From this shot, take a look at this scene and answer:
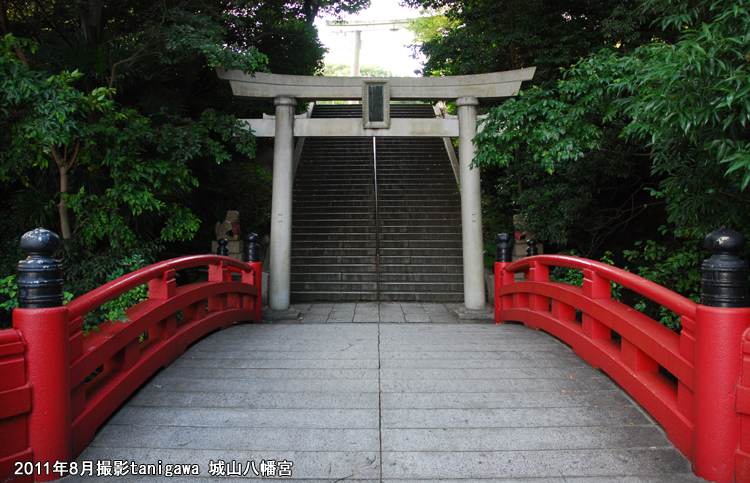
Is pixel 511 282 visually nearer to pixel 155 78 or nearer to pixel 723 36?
pixel 723 36

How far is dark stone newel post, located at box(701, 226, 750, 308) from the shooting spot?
2.16m

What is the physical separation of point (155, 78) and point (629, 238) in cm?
834

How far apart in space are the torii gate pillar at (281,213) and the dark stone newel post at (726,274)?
245 inches

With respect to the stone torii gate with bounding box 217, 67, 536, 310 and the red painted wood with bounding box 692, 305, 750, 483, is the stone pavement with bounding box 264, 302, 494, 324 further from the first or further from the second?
the red painted wood with bounding box 692, 305, 750, 483

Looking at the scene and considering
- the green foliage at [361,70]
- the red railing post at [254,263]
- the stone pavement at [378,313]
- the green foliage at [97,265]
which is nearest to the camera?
the green foliage at [97,265]

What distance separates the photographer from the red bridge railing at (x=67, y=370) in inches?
85.0

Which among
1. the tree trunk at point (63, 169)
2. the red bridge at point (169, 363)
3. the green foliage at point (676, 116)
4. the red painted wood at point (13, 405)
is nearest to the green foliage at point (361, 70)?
the tree trunk at point (63, 169)

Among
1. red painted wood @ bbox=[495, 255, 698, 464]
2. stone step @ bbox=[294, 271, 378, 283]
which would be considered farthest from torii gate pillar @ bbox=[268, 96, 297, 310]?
red painted wood @ bbox=[495, 255, 698, 464]

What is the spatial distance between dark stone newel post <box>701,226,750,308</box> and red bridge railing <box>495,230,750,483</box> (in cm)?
5

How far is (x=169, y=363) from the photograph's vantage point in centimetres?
365

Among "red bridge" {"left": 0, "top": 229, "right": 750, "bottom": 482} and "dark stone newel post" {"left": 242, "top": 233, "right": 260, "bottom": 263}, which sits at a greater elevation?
"dark stone newel post" {"left": 242, "top": 233, "right": 260, "bottom": 263}

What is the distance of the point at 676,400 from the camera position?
261 cm

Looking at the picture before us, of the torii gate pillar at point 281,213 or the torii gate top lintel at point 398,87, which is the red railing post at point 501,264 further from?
the torii gate pillar at point 281,213

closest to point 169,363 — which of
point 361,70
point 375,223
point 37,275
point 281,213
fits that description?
point 37,275
